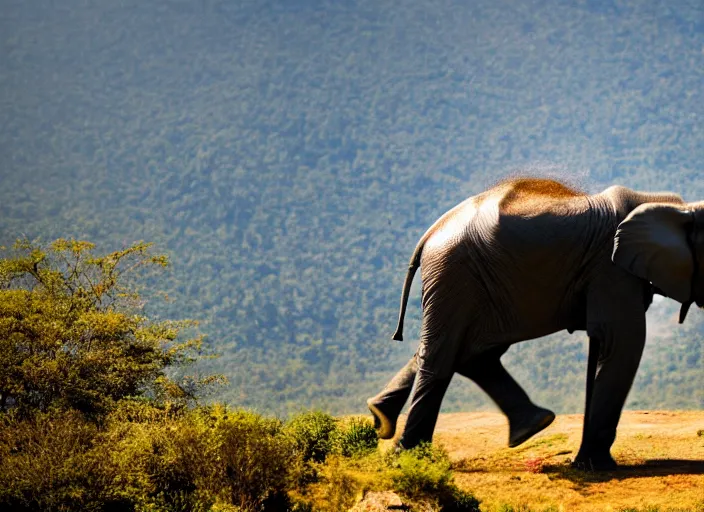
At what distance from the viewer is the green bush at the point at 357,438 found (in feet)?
51.1

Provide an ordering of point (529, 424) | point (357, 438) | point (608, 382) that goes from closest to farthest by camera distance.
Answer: point (608, 382)
point (529, 424)
point (357, 438)

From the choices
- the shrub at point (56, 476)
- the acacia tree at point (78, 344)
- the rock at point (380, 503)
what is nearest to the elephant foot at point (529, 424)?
the rock at point (380, 503)

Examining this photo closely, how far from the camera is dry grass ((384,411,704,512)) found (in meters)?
12.9

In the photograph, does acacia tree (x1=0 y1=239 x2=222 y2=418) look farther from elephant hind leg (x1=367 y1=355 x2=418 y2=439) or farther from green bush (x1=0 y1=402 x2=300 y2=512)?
elephant hind leg (x1=367 y1=355 x2=418 y2=439)

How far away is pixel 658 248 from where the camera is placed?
13.4 m

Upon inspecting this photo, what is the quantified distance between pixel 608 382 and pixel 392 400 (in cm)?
323

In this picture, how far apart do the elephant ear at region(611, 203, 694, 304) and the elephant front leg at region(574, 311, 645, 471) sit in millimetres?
561

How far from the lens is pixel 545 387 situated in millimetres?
39219

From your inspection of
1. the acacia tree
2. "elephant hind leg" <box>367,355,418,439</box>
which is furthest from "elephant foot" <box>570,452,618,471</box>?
the acacia tree

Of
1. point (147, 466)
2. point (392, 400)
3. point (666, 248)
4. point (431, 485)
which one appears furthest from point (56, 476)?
point (666, 248)

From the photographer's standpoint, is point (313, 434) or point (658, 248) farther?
point (313, 434)

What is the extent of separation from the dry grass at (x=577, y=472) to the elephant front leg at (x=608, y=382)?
0.31 m

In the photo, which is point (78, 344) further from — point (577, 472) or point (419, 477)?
point (577, 472)

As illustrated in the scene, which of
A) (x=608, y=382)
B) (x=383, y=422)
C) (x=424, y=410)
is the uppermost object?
(x=608, y=382)
